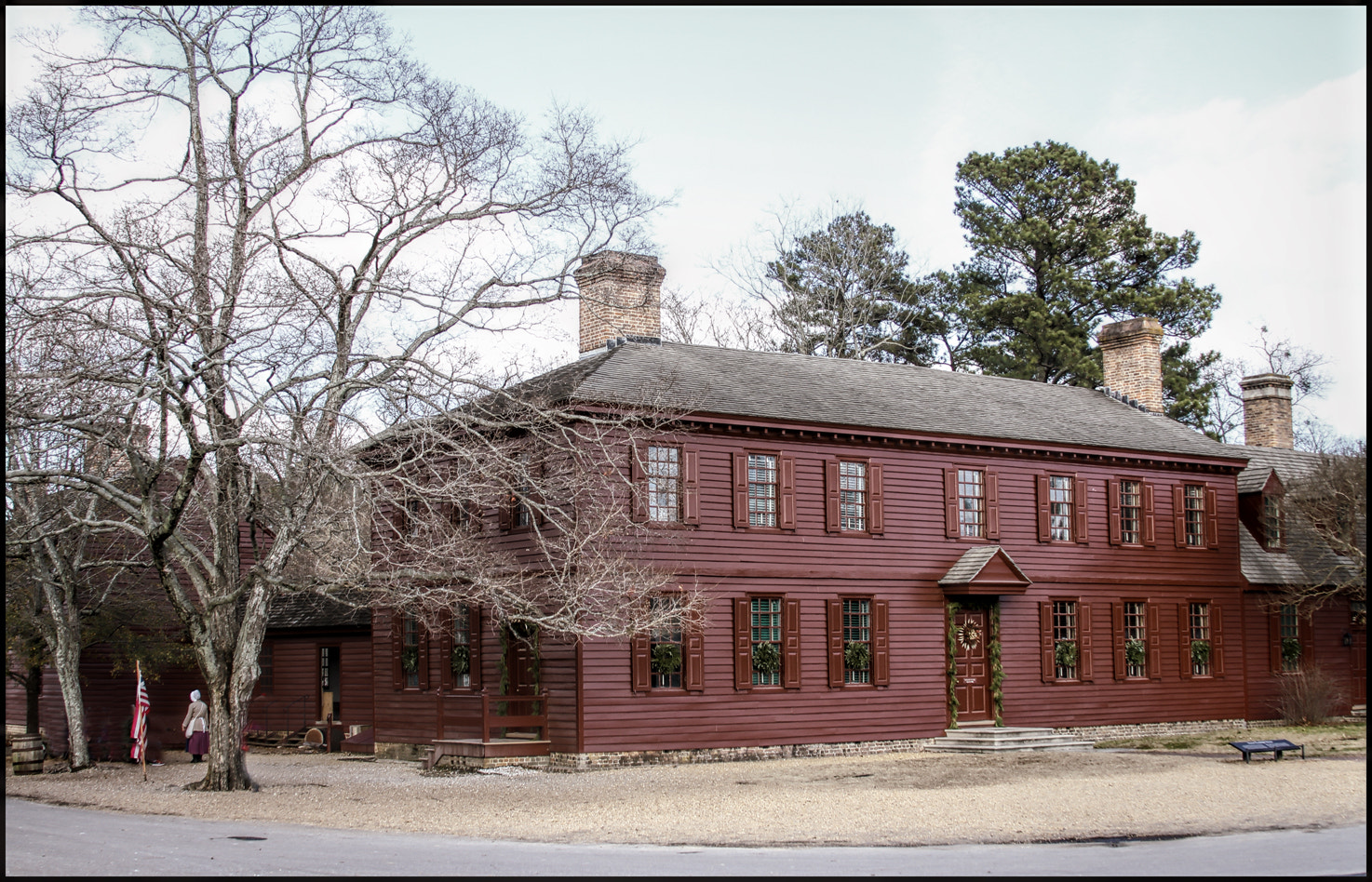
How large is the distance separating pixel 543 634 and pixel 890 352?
2449 centimetres

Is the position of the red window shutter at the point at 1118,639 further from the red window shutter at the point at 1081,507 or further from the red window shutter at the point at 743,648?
the red window shutter at the point at 743,648

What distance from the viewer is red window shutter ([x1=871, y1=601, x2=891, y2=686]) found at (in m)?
23.2

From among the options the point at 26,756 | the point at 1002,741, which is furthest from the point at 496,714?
the point at 1002,741

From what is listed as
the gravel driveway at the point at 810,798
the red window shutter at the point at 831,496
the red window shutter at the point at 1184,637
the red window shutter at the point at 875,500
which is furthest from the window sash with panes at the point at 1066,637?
the red window shutter at the point at 831,496

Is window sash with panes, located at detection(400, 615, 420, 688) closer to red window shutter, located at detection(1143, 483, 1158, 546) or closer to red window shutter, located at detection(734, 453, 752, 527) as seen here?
red window shutter, located at detection(734, 453, 752, 527)

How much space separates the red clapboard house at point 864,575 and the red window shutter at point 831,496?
4 centimetres

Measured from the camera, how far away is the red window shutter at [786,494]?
22484 millimetres

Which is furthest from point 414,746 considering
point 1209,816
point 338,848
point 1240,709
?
point 1240,709

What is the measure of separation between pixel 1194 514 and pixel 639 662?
1352cm

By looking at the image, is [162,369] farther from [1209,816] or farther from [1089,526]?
[1089,526]

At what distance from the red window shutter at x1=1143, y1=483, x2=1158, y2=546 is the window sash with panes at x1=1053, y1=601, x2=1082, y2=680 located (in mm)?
2376

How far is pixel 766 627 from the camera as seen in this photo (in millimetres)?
22266

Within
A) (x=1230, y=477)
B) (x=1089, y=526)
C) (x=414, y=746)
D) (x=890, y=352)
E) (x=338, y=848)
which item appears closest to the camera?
(x=338, y=848)

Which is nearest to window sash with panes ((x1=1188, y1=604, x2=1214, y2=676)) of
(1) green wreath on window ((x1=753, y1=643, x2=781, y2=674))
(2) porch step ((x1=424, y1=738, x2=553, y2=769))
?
(1) green wreath on window ((x1=753, y1=643, x2=781, y2=674))
